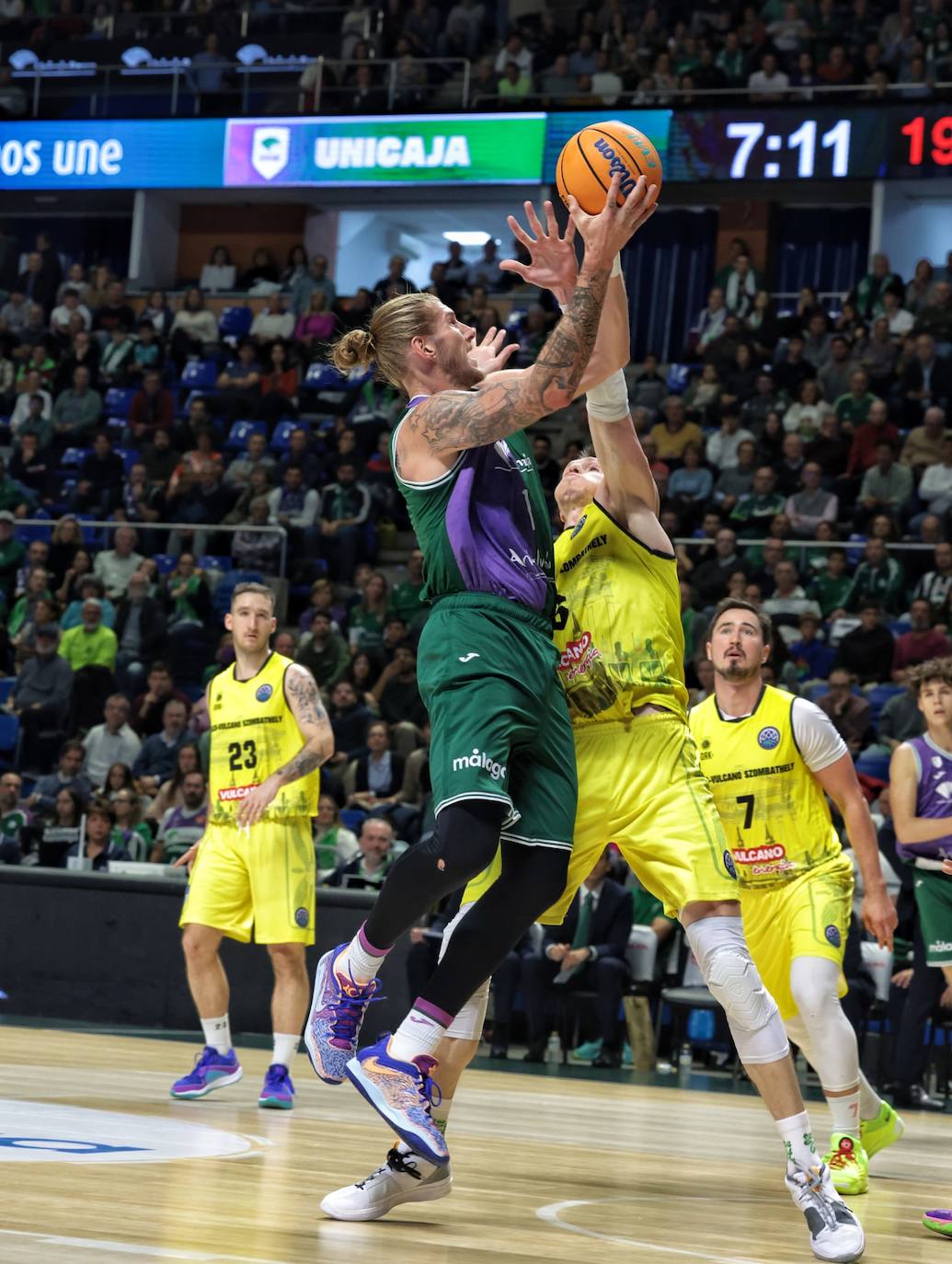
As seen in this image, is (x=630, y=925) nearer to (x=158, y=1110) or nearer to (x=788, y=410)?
(x=158, y=1110)

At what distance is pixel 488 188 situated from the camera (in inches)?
872

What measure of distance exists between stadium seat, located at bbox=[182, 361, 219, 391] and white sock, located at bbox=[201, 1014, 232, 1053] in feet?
44.3

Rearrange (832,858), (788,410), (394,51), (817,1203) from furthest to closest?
(394,51) → (788,410) → (832,858) → (817,1203)

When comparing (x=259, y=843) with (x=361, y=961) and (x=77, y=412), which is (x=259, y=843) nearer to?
(x=361, y=961)

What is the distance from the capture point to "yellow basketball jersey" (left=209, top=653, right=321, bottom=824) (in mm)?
7500

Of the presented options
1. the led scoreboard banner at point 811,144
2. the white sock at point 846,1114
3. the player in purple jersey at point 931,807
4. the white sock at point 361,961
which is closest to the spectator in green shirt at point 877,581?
the led scoreboard banner at point 811,144

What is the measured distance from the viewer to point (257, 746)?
7.60m

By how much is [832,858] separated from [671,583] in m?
1.43

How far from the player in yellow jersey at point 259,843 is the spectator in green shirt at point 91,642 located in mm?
7928

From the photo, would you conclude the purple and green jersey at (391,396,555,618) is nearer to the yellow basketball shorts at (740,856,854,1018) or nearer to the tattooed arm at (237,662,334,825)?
the yellow basketball shorts at (740,856,854,1018)

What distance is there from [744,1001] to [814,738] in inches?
65.8

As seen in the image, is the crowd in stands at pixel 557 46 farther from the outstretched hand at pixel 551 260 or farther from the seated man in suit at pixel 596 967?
the outstretched hand at pixel 551 260

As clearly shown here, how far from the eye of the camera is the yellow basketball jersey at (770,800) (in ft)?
18.8

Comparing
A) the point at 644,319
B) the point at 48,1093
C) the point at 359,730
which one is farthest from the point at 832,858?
the point at 644,319
